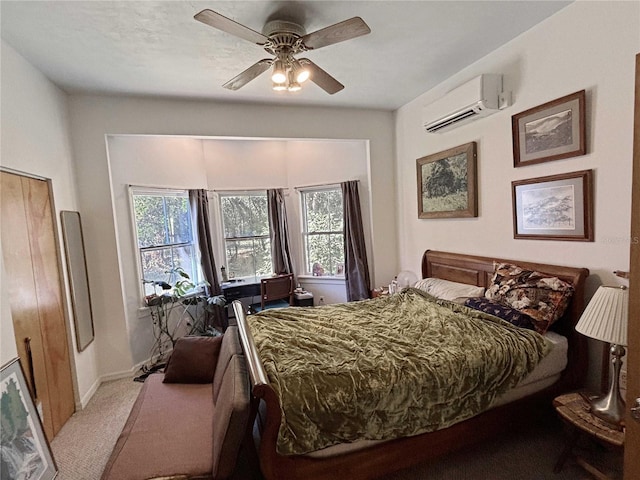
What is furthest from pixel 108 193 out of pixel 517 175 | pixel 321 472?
pixel 517 175

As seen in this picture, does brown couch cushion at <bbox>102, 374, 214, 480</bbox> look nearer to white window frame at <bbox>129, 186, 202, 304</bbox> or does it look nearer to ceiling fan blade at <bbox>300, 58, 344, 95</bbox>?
white window frame at <bbox>129, 186, 202, 304</bbox>

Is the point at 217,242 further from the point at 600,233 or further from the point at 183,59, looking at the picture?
the point at 600,233

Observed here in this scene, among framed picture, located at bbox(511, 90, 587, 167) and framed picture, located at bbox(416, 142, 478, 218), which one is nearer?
framed picture, located at bbox(511, 90, 587, 167)

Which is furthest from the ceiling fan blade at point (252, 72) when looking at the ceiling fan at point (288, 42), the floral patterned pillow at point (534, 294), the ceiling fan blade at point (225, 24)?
the floral patterned pillow at point (534, 294)

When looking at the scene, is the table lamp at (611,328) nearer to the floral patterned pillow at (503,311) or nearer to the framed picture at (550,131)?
the floral patterned pillow at (503,311)

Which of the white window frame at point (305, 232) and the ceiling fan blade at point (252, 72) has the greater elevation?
the ceiling fan blade at point (252, 72)

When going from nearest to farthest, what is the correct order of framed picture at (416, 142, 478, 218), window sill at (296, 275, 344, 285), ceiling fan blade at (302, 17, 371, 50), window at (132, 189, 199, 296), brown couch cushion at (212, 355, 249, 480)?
1. brown couch cushion at (212, 355, 249, 480)
2. ceiling fan blade at (302, 17, 371, 50)
3. framed picture at (416, 142, 478, 218)
4. window at (132, 189, 199, 296)
5. window sill at (296, 275, 344, 285)

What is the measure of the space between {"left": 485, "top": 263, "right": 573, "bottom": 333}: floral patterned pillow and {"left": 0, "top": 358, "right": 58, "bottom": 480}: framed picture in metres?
3.05

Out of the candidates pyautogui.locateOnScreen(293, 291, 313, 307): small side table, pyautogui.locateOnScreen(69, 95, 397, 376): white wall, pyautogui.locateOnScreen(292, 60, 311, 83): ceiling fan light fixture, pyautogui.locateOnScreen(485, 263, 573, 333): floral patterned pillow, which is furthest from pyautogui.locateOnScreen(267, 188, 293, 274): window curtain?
pyautogui.locateOnScreen(485, 263, 573, 333): floral patterned pillow

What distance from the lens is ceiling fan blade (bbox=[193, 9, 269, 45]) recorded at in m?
1.64

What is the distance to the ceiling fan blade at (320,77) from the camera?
2.17 metres

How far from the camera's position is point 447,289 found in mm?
2986

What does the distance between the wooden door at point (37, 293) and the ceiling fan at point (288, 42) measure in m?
1.66

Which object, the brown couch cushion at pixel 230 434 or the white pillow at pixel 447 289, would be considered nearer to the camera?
the brown couch cushion at pixel 230 434
